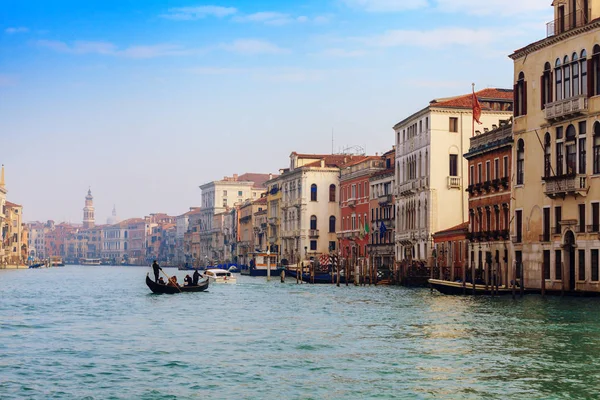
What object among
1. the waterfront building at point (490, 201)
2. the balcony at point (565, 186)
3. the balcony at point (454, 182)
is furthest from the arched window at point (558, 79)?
the balcony at point (454, 182)

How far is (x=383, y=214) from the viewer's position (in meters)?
64.1

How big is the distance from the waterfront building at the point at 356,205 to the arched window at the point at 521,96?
81.8 ft

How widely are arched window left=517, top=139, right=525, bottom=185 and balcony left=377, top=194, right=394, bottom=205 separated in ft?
74.5

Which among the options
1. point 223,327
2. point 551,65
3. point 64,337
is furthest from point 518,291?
point 64,337

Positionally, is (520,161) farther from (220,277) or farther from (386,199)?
(220,277)

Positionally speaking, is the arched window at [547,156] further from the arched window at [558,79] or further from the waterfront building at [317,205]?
the waterfront building at [317,205]

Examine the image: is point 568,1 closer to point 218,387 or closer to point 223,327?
point 223,327

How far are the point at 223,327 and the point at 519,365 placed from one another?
10070mm

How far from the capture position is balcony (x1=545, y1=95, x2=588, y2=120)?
1335 inches

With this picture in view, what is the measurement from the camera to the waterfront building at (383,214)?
204 feet

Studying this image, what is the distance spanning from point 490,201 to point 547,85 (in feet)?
25.3

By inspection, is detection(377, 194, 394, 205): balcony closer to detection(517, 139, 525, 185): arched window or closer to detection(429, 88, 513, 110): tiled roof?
detection(429, 88, 513, 110): tiled roof

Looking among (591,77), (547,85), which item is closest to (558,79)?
(547,85)

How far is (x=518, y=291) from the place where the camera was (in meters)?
36.8
